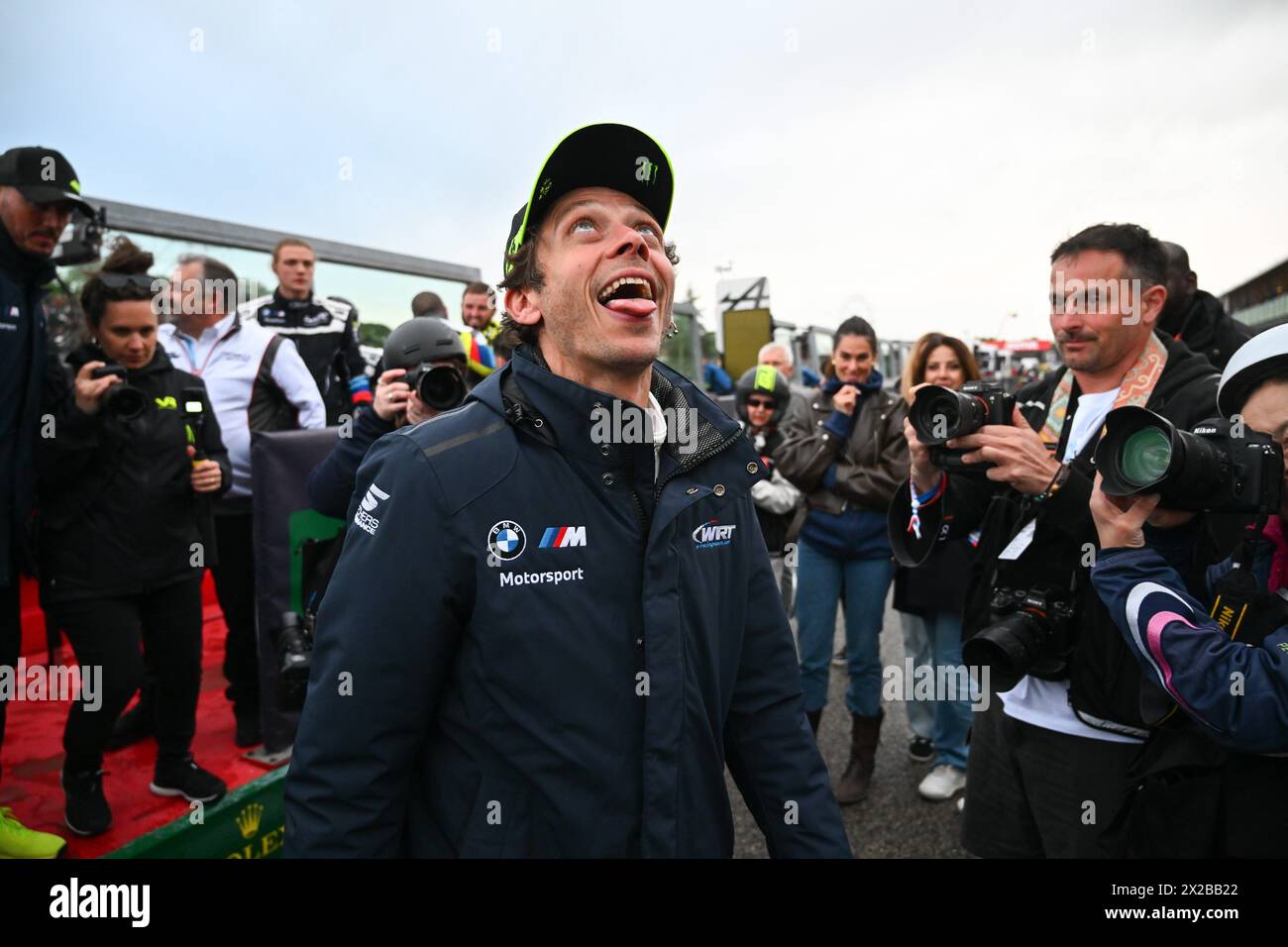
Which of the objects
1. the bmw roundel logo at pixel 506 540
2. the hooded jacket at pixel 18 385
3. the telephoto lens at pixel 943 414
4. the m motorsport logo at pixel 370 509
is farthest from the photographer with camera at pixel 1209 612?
the hooded jacket at pixel 18 385

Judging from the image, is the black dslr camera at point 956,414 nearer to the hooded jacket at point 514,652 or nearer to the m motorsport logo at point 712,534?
the m motorsport logo at point 712,534

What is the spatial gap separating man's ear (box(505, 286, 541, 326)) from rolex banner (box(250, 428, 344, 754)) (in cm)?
207

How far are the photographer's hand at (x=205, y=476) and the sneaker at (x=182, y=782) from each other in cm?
110

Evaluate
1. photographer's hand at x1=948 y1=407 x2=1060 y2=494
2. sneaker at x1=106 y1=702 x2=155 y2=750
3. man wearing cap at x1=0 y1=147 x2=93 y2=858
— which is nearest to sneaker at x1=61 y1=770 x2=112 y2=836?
man wearing cap at x1=0 y1=147 x2=93 y2=858

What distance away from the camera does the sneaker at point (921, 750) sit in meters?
3.99

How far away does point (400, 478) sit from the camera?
1.25 metres

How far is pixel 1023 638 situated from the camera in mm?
1902

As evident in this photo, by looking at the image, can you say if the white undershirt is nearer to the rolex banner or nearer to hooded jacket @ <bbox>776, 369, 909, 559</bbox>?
hooded jacket @ <bbox>776, 369, 909, 559</bbox>

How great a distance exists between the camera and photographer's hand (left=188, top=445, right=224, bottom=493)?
3168mm
